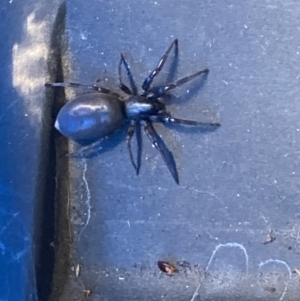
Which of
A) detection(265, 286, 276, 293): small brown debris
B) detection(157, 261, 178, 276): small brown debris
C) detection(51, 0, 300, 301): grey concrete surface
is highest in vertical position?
A: detection(51, 0, 300, 301): grey concrete surface

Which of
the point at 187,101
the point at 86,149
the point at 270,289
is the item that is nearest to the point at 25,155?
the point at 86,149

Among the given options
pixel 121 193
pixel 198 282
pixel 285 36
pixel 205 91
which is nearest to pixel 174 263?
pixel 198 282

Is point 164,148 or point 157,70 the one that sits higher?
point 157,70

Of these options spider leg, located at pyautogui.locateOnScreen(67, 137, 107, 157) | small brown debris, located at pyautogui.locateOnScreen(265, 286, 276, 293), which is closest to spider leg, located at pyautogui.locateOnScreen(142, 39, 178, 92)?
spider leg, located at pyautogui.locateOnScreen(67, 137, 107, 157)

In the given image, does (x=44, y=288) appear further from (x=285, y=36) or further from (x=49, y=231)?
(x=285, y=36)

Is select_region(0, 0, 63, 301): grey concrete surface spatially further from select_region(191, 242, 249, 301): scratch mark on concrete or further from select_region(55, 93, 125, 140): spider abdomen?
select_region(191, 242, 249, 301): scratch mark on concrete

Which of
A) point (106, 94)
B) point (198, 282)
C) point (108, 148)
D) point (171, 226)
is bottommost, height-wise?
point (198, 282)

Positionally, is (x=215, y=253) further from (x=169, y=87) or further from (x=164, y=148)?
(x=169, y=87)
